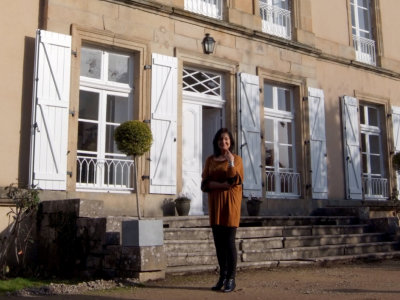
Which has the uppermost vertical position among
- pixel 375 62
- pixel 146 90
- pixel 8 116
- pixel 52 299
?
pixel 375 62

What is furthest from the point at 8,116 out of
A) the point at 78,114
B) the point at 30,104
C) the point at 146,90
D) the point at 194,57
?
the point at 194,57

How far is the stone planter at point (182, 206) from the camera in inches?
329

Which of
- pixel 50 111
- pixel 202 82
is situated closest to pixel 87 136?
pixel 50 111

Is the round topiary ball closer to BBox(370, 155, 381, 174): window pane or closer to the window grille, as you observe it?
the window grille

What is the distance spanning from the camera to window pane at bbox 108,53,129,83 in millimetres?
8508

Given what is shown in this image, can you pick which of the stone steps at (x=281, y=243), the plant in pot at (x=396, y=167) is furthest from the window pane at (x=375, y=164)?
the stone steps at (x=281, y=243)

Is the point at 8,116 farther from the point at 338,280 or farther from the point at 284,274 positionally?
the point at 338,280

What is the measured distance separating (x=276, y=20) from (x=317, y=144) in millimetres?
2691

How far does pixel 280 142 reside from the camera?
10.6m

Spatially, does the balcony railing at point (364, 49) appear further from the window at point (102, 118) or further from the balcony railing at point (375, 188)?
the window at point (102, 118)

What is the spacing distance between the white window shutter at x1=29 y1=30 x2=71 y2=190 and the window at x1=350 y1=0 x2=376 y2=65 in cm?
748

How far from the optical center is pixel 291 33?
11.1 m

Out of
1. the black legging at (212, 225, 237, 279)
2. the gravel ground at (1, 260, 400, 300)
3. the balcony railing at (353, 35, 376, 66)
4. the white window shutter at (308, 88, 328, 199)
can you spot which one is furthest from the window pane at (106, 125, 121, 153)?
the balcony railing at (353, 35, 376, 66)

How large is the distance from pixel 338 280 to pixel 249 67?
17.3 feet
